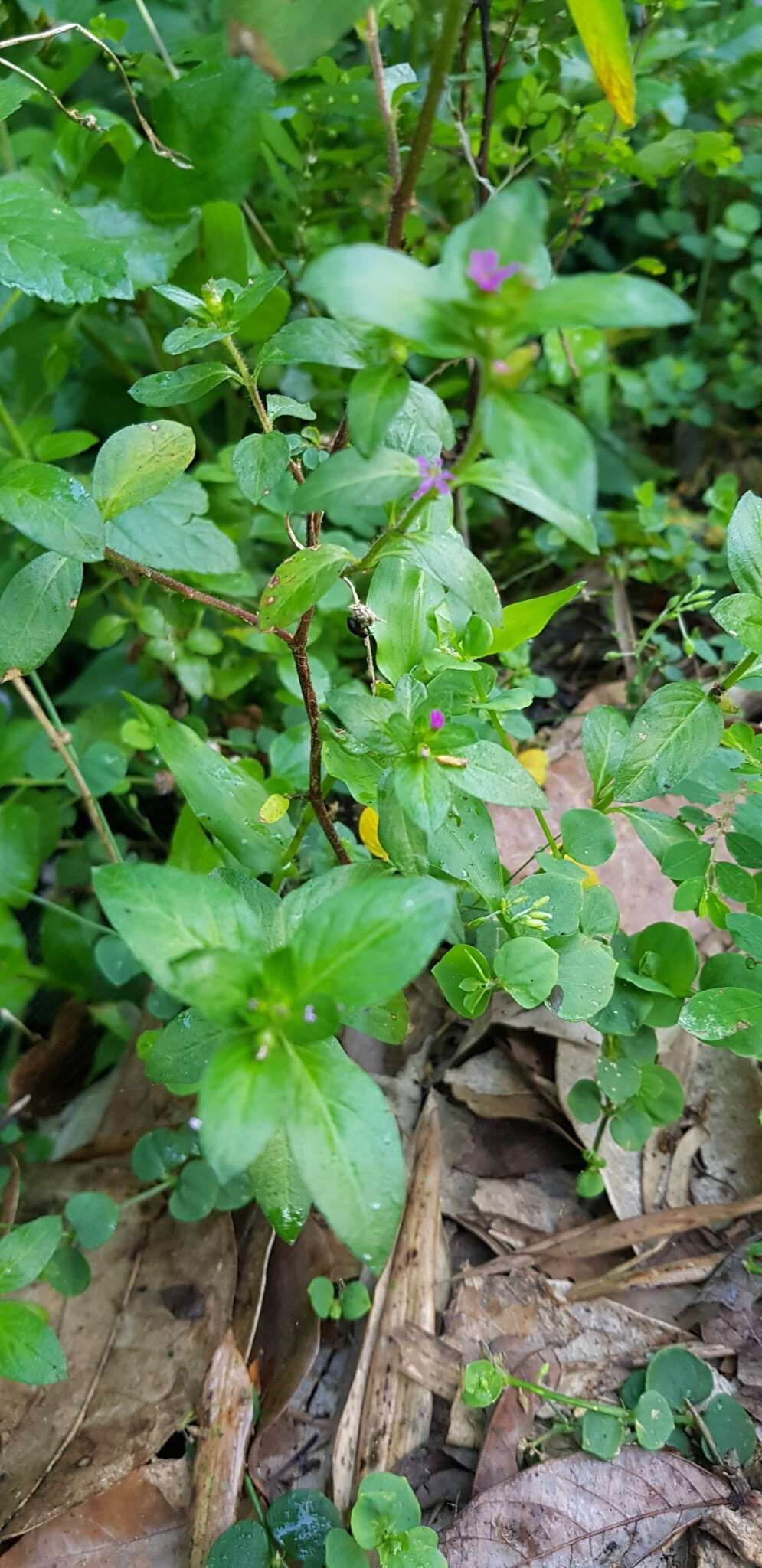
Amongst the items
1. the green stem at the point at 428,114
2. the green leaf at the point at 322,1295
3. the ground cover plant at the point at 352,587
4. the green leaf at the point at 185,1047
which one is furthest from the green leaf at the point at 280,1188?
the green stem at the point at 428,114

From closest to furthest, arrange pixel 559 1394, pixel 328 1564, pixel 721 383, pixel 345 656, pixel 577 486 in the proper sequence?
1. pixel 577 486
2. pixel 328 1564
3. pixel 559 1394
4. pixel 345 656
5. pixel 721 383

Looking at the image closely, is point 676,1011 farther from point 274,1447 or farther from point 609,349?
point 609,349

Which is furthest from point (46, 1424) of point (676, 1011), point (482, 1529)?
point (676, 1011)

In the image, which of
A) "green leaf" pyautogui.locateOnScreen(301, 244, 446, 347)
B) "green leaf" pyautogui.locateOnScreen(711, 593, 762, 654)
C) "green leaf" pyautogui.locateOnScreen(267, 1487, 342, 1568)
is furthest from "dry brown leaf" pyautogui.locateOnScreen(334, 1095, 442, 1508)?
"green leaf" pyautogui.locateOnScreen(301, 244, 446, 347)

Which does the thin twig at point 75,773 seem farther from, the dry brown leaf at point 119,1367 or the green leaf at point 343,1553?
the green leaf at point 343,1553

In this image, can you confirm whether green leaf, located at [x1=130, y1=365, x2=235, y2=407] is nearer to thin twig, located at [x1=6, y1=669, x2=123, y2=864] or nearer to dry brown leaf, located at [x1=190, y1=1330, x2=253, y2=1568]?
thin twig, located at [x1=6, y1=669, x2=123, y2=864]

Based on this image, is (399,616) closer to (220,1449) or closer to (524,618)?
(524,618)
